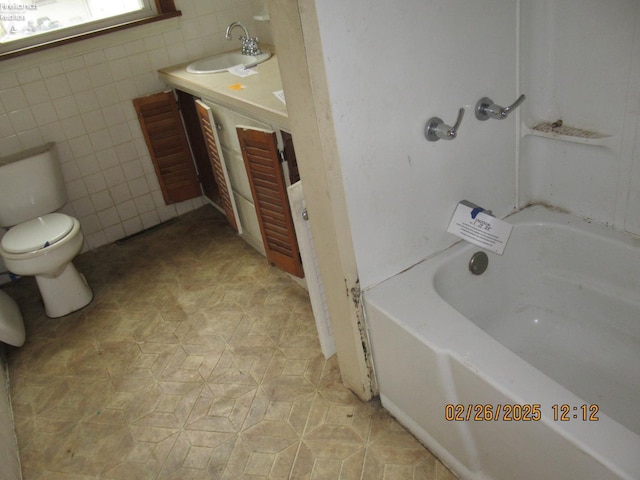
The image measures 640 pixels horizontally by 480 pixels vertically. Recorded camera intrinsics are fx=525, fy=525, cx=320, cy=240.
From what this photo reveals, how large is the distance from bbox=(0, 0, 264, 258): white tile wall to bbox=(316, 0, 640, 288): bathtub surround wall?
195cm

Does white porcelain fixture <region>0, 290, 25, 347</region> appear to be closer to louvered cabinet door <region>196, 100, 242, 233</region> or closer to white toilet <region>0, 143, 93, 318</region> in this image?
white toilet <region>0, 143, 93, 318</region>

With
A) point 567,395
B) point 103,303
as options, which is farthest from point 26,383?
point 567,395

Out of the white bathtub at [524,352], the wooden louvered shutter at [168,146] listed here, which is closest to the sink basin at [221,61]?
the wooden louvered shutter at [168,146]

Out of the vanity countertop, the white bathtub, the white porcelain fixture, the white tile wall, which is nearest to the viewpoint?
the white bathtub

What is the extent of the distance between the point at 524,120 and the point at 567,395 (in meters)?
0.92

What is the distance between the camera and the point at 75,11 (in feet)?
8.89

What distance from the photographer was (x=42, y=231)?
96.2 inches

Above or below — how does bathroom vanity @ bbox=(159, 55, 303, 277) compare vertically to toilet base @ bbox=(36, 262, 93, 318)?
above

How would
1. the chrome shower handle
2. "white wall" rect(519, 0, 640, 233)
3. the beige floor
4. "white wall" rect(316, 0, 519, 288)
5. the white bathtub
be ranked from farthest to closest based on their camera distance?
the beige floor
the chrome shower handle
"white wall" rect(519, 0, 640, 233)
"white wall" rect(316, 0, 519, 288)
the white bathtub

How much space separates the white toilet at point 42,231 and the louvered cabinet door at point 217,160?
707mm

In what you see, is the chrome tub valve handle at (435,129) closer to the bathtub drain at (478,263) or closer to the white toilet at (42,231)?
the bathtub drain at (478,263)

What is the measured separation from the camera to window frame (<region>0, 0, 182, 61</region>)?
2.54m

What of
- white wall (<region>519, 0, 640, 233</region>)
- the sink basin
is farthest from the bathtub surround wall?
the sink basin

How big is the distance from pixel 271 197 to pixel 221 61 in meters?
1.21
